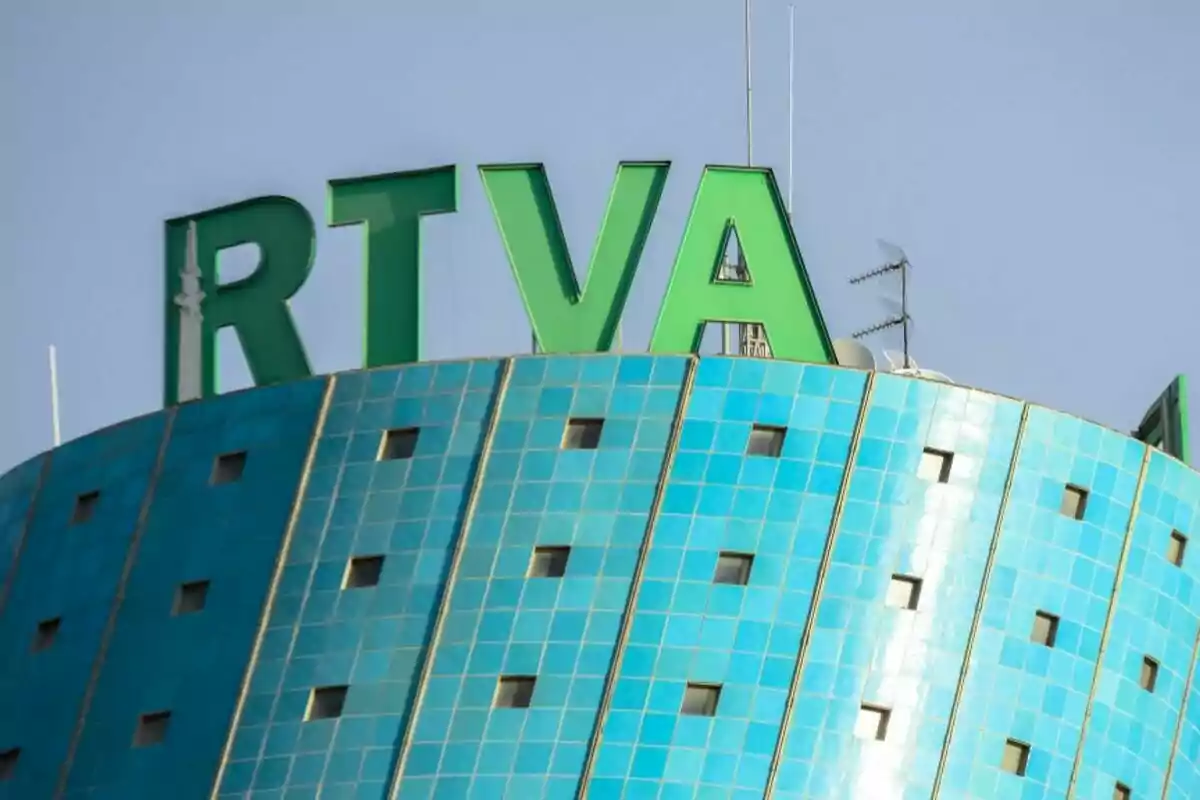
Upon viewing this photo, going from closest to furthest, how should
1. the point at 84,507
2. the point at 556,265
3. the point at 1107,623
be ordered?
the point at 556,265 → the point at 1107,623 → the point at 84,507

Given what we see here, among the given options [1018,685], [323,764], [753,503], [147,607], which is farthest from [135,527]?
[1018,685]

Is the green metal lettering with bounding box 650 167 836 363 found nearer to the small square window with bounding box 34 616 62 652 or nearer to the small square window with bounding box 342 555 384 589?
the small square window with bounding box 342 555 384 589

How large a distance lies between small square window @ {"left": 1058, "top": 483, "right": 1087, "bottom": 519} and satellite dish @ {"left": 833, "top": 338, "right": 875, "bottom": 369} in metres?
3.57

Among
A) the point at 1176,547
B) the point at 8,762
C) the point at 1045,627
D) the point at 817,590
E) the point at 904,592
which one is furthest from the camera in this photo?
the point at 1176,547

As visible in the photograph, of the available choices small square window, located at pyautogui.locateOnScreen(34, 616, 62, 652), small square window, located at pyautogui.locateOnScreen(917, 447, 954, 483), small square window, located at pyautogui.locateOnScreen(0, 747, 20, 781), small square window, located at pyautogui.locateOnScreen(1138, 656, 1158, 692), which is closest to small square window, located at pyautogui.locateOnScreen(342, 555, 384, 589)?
small square window, located at pyautogui.locateOnScreen(34, 616, 62, 652)

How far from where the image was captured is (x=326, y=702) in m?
49.2

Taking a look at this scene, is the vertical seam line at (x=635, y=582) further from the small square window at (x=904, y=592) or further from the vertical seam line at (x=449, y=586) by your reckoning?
the small square window at (x=904, y=592)

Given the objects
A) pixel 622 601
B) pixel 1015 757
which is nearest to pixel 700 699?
pixel 622 601

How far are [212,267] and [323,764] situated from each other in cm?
847

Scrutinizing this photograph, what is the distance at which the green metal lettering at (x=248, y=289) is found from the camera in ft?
170

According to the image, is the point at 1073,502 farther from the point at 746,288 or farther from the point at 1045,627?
the point at 746,288

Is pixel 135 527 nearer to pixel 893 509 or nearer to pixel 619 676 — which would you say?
pixel 619 676

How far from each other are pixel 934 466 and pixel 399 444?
804 centimetres

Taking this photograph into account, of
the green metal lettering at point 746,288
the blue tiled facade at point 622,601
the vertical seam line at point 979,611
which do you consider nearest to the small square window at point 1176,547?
the blue tiled facade at point 622,601
